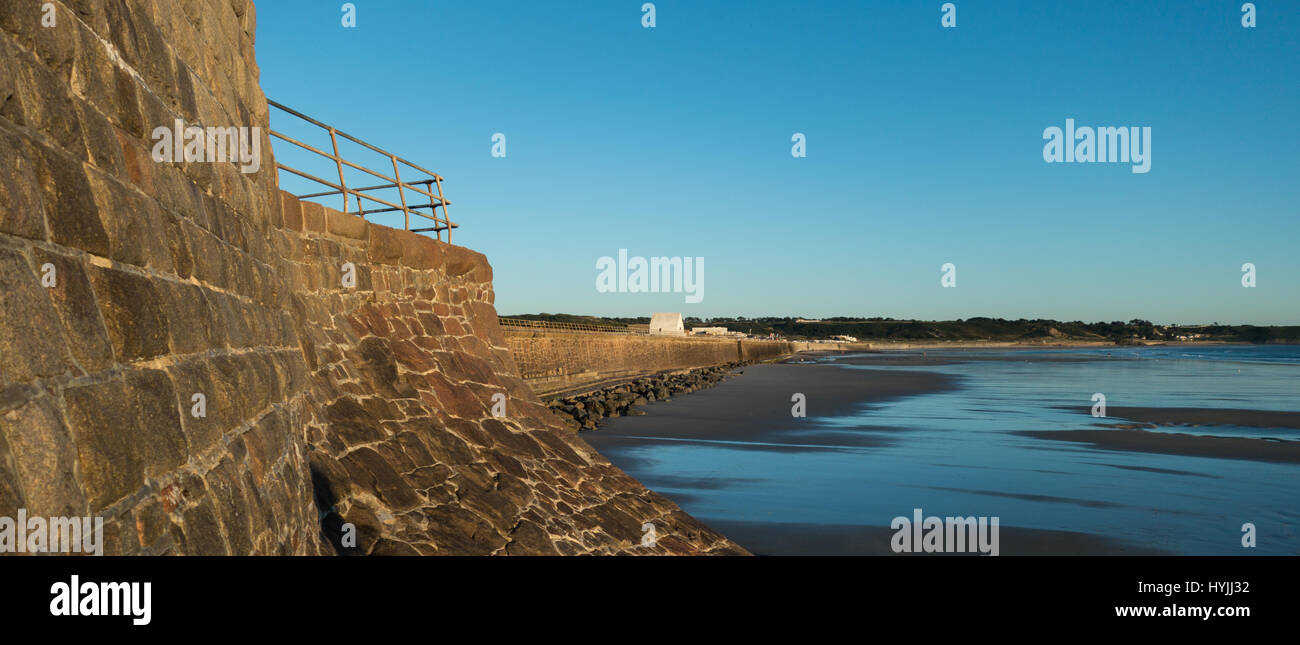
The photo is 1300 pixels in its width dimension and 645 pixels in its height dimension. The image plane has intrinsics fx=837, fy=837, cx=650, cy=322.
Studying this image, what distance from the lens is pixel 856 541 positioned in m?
11.7

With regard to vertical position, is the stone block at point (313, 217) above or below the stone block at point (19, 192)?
above

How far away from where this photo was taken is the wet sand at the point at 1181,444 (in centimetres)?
1995

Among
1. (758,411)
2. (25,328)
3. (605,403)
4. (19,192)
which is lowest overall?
(758,411)

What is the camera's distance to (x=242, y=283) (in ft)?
17.7

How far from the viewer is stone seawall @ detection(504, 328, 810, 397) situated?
32.8 m

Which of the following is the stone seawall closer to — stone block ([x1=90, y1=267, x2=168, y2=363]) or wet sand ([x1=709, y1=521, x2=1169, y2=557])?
wet sand ([x1=709, y1=521, x2=1169, y2=557])

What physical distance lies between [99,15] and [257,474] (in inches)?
92.6

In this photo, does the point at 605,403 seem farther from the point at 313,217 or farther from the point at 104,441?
the point at 104,441

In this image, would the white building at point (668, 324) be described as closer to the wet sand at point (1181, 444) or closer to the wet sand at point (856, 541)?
the wet sand at point (1181, 444)

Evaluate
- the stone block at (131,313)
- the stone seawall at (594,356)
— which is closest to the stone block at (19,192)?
the stone block at (131,313)

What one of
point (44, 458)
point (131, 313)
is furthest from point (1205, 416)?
point (44, 458)

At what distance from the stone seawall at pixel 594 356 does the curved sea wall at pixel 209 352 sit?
46.8ft

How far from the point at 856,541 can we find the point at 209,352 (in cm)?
962
